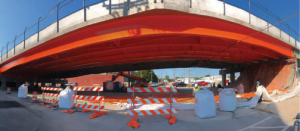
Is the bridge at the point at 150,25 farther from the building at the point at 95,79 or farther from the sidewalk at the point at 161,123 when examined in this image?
the building at the point at 95,79

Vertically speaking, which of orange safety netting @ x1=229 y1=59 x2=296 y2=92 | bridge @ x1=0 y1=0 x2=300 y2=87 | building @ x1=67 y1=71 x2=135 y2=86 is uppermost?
bridge @ x1=0 y1=0 x2=300 y2=87

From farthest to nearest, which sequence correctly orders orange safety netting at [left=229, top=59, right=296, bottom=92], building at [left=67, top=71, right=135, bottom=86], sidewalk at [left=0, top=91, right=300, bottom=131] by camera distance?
building at [left=67, top=71, right=135, bottom=86]
orange safety netting at [left=229, top=59, right=296, bottom=92]
sidewalk at [left=0, top=91, right=300, bottom=131]

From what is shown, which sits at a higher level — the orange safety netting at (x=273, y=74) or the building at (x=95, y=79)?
the orange safety netting at (x=273, y=74)

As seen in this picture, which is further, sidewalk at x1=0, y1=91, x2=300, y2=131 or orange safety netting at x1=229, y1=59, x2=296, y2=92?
orange safety netting at x1=229, y1=59, x2=296, y2=92

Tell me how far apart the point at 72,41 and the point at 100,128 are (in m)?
6.13

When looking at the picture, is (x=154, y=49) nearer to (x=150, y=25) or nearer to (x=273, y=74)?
(x=150, y=25)

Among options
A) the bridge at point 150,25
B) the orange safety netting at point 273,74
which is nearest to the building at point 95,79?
the orange safety netting at point 273,74

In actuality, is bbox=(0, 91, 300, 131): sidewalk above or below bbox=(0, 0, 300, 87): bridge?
below

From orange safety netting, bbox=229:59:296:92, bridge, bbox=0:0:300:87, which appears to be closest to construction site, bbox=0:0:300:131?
bridge, bbox=0:0:300:87

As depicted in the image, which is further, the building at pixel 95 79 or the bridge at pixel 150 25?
the building at pixel 95 79

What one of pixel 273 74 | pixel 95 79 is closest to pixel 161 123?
pixel 273 74

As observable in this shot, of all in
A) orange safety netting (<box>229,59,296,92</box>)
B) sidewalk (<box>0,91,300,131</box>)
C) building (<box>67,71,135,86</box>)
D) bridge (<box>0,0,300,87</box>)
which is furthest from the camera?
building (<box>67,71,135,86</box>)

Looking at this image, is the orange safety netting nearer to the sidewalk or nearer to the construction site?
the construction site

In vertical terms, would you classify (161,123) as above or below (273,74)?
below
